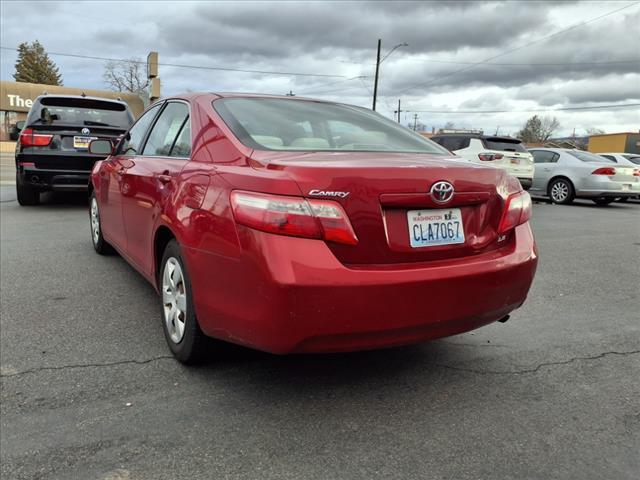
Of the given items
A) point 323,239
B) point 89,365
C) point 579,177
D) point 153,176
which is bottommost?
point 89,365

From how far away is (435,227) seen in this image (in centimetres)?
248

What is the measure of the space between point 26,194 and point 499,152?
32.9 feet

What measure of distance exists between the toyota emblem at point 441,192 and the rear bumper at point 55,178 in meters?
6.86

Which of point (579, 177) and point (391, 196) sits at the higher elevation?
point (391, 196)

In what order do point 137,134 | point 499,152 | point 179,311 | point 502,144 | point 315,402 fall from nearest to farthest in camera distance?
point 315,402
point 179,311
point 137,134
point 499,152
point 502,144

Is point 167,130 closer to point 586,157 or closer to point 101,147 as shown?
point 101,147

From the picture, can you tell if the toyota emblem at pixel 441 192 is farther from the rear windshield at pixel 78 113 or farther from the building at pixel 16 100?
the building at pixel 16 100

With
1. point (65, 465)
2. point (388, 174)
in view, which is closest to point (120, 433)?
point (65, 465)

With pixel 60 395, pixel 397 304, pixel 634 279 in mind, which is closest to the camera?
pixel 397 304

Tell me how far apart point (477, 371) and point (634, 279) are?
316 centimetres

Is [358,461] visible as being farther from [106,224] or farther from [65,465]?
[106,224]

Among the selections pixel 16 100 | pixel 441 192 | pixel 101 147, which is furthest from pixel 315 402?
pixel 16 100

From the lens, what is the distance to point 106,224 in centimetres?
491

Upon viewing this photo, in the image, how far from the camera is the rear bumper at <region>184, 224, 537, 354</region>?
2.24 metres
